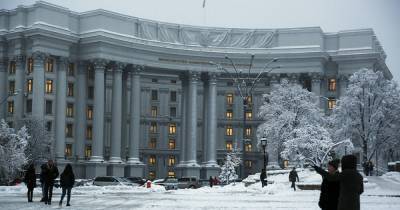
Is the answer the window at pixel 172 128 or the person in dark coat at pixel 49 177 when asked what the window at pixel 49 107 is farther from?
the person in dark coat at pixel 49 177

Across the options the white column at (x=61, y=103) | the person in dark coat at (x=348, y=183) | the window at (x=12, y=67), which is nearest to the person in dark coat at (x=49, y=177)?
the person in dark coat at (x=348, y=183)

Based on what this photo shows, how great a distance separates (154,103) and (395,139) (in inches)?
2131

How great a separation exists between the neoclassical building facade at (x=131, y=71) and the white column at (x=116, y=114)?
0.15 metres

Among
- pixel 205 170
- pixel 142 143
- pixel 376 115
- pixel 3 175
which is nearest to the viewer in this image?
pixel 3 175

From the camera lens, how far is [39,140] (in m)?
82.3

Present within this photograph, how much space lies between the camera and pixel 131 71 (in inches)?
4045

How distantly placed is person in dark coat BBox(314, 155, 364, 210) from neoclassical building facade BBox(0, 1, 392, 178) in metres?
76.0

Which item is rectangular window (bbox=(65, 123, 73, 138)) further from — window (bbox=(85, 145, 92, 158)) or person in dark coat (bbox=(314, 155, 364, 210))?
person in dark coat (bbox=(314, 155, 364, 210))

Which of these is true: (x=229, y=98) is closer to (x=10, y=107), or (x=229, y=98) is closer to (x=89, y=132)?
(x=89, y=132)

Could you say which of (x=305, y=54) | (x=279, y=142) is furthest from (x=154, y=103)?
(x=279, y=142)

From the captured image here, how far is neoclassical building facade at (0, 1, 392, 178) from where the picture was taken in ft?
314

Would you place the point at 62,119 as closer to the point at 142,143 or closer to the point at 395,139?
the point at 142,143

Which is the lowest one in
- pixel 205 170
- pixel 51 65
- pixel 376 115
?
pixel 205 170

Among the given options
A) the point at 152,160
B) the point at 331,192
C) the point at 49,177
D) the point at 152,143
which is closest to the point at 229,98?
the point at 152,143
